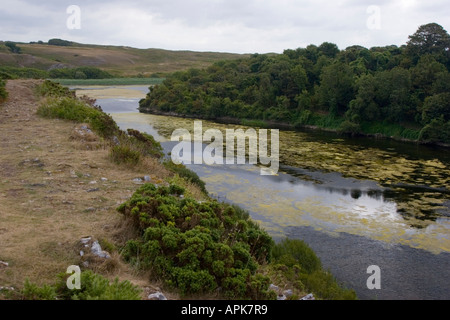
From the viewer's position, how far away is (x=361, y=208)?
1692 centimetres

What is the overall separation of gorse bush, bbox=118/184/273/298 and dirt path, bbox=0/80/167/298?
0.42 metres

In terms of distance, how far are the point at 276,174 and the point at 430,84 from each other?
81.7 ft

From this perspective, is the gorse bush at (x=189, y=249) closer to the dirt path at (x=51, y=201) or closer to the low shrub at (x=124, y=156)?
the dirt path at (x=51, y=201)

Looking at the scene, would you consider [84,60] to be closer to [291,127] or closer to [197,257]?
[291,127]

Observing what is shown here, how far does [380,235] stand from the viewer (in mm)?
14102

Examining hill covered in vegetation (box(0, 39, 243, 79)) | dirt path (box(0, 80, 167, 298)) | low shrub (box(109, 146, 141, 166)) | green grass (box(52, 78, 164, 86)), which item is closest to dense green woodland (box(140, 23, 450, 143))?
green grass (box(52, 78, 164, 86))

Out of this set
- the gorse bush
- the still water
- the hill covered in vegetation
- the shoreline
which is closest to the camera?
the gorse bush

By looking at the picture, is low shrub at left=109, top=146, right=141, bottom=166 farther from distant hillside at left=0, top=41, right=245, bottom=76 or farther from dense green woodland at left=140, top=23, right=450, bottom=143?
distant hillside at left=0, top=41, right=245, bottom=76

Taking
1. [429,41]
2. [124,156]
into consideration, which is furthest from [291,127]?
[124,156]

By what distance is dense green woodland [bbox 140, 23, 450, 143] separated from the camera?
124 ft

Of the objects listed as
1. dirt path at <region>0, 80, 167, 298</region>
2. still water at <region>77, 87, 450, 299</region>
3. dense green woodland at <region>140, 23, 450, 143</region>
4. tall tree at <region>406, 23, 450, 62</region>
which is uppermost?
tall tree at <region>406, 23, 450, 62</region>

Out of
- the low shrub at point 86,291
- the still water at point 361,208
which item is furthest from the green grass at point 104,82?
the low shrub at point 86,291

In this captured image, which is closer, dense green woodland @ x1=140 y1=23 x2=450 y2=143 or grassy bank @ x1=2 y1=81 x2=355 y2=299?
grassy bank @ x1=2 y1=81 x2=355 y2=299

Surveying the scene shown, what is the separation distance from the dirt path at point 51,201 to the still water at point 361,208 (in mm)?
6168
